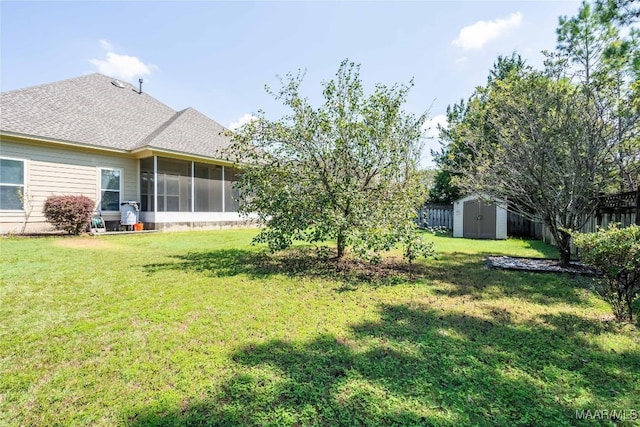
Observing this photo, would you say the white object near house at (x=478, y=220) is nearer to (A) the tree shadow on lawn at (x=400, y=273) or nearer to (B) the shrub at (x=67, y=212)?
(A) the tree shadow on lawn at (x=400, y=273)

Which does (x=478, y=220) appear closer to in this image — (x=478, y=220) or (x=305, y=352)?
(x=478, y=220)

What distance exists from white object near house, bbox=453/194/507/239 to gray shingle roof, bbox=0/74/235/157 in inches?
421

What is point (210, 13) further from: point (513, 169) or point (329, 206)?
point (513, 169)

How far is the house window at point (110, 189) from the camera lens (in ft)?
38.6

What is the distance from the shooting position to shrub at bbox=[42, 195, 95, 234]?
9.56 m

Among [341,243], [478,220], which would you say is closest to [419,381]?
[341,243]

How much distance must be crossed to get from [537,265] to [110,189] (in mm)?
13716

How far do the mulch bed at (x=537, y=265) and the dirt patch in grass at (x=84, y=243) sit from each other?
919cm

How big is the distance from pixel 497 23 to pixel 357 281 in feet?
23.9

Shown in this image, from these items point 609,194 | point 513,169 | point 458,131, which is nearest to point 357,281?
point 513,169

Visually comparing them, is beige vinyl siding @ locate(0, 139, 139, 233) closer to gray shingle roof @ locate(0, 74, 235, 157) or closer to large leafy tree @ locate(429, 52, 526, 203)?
gray shingle roof @ locate(0, 74, 235, 157)

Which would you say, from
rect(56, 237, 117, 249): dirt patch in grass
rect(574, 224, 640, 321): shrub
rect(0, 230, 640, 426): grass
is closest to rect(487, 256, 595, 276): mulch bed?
rect(0, 230, 640, 426): grass

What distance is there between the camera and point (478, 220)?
12.8 meters

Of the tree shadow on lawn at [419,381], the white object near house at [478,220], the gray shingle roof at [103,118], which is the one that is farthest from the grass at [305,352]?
the white object near house at [478,220]
